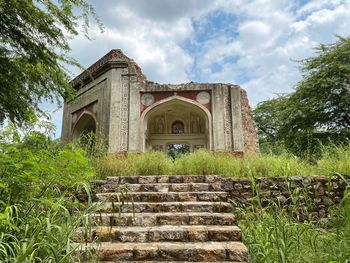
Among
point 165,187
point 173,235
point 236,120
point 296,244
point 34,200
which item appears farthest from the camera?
point 236,120

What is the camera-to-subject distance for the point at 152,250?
2.94m

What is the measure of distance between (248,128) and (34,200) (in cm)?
1084

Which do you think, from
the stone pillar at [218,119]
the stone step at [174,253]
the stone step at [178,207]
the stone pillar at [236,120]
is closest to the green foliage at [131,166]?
the stone step at [178,207]

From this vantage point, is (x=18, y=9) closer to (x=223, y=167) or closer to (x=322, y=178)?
(x=223, y=167)

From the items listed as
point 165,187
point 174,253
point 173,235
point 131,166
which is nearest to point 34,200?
point 174,253

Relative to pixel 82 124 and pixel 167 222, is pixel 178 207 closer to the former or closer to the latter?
pixel 167 222

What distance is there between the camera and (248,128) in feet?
41.0

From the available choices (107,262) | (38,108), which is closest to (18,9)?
(38,108)

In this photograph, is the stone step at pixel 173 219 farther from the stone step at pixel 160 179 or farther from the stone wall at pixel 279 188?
the stone step at pixel 160 179

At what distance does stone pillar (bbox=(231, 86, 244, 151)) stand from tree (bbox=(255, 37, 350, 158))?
423 centimetres

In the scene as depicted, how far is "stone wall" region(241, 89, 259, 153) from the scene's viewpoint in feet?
40.1

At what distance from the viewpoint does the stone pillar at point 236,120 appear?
38.4 ft

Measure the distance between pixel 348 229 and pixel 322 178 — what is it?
2.50 meters

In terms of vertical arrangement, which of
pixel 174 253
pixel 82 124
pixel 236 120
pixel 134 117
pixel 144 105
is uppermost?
pixel 144 105
